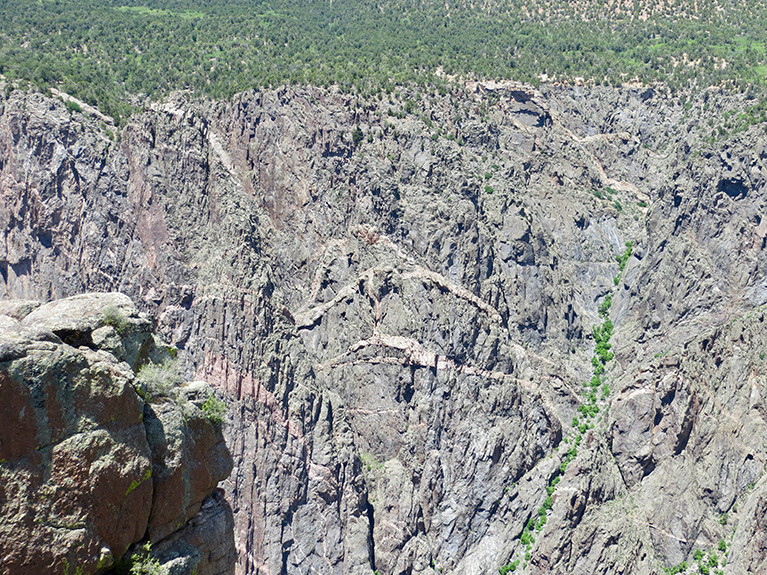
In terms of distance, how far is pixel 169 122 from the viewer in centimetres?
7481

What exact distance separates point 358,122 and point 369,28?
109 ft

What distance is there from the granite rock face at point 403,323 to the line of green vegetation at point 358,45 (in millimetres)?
6662

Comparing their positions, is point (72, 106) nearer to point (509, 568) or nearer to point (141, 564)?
point (509, 568)

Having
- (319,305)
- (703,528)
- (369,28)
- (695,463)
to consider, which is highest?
(369,28)

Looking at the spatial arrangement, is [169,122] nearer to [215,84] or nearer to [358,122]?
[215,84]

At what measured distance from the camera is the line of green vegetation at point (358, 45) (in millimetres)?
84938

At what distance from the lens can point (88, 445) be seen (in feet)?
66.9

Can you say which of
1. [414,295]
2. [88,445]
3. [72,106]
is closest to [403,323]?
[414,295]

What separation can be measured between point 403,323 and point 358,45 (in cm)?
4345

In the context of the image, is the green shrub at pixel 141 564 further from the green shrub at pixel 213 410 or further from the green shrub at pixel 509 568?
the green shrub at pixel 509 568

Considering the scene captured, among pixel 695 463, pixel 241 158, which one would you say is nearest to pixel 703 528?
pixel 695 463

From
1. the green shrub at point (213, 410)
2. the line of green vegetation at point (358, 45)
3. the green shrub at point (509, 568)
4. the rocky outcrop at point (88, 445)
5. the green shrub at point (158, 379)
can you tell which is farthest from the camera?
the line of green vegetation at point (358, 45)

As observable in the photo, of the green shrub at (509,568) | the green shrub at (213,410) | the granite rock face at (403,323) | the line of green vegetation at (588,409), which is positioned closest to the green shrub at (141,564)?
the green shrub at (213,410)

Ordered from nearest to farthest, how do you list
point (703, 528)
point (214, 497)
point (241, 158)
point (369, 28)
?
point (214, 497) → point (703, 528) → point (241, 158) → point (369, 28)
